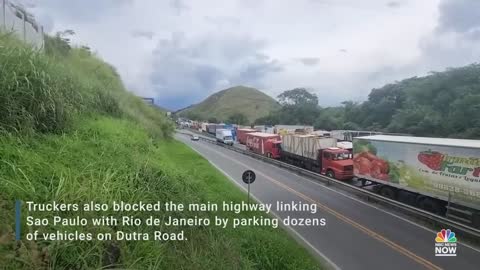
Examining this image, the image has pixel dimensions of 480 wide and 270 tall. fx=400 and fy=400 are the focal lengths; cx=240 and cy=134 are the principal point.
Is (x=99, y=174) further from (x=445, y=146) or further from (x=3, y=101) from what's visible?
(x=445, y=146)

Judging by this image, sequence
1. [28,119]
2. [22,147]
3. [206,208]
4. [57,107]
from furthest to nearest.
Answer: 1. [206,208]
2. [57,107]
3. [28,119]
4. [22,147]

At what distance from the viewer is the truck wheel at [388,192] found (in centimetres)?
2230

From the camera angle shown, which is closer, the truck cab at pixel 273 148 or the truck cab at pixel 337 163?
the truck cab at pixel 337 163

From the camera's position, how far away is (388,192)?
2272 centimetres

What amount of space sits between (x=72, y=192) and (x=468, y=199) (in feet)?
53.0

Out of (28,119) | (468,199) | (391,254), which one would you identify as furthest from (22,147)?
(468,199)

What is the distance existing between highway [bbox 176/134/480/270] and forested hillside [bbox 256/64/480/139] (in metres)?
37.1

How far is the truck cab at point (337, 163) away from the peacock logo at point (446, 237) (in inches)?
520

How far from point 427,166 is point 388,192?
415 cm

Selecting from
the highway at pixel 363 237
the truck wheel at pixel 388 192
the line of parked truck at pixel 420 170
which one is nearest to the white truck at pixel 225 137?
the line of parked truck at pixel 420 170

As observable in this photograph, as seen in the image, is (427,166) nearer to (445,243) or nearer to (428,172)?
(428,172)

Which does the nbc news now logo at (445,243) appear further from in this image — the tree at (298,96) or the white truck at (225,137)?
the tree at (298,96)

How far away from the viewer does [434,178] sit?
18531 mm

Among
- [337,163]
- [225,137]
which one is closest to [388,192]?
[337,163]
